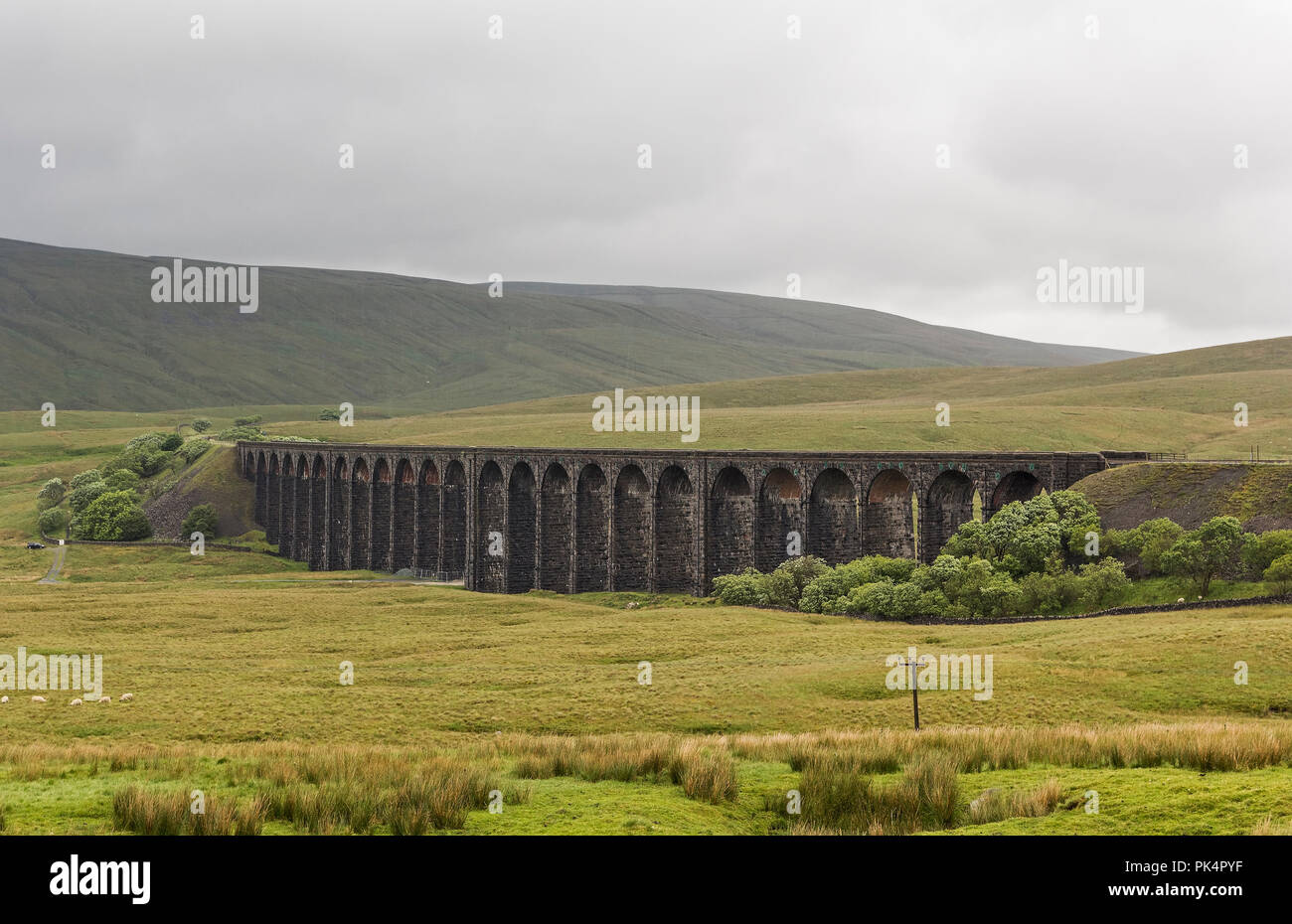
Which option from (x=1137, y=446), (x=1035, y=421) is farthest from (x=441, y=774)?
(x=1035, y=421)

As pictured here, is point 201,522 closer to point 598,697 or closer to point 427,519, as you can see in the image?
point 427,519

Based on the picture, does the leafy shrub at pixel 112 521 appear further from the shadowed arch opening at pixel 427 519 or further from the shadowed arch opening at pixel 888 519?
the shadowed arch opening at pixel 888 519

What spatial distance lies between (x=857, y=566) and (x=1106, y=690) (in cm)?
2396

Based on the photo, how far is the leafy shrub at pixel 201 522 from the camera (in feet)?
390

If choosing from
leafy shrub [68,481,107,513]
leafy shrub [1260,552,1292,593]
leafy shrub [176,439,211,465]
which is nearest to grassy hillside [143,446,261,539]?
leafy shrub [176,439,211,465]

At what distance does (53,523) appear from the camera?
387 ft

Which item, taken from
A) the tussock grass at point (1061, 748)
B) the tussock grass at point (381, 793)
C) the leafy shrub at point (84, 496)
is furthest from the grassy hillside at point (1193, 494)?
the leafy shrub at point (84, 496)

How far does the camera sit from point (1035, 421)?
11806 cm

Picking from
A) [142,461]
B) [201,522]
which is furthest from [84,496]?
[142,461]

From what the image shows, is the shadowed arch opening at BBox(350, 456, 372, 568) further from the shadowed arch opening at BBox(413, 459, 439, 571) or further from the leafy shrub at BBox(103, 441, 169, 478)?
the leafy shrub at BBox(103, 441, 169, 478)

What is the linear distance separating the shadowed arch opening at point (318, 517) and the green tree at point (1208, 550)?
261 ft
